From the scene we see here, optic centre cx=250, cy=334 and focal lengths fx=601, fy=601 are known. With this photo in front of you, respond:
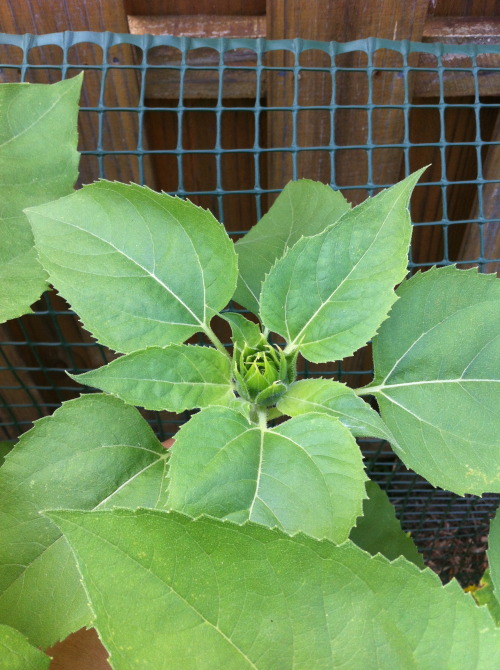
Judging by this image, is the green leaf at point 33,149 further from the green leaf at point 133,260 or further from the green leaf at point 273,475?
the green leaf at point 273,475

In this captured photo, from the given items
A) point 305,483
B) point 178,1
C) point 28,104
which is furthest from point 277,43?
point 305,483

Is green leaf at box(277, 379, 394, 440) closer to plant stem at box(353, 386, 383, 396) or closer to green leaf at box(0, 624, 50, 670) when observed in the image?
plant stem at box(353, 386, 383, 396)

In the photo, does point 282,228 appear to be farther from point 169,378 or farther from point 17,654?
point 17,654

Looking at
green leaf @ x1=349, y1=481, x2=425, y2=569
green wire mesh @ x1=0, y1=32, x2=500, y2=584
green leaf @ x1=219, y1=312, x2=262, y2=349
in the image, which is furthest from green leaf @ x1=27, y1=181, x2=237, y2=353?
green leaf @ x1=349, y1=481, x2=425, y2=569

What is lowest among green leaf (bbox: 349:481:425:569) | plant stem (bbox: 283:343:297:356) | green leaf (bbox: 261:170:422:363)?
green leaf (bbox: 349:481:425:569)

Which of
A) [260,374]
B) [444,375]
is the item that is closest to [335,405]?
[260,374]

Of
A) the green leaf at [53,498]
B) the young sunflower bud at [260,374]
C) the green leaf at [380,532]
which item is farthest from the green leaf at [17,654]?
the green leaf at [380,532]
